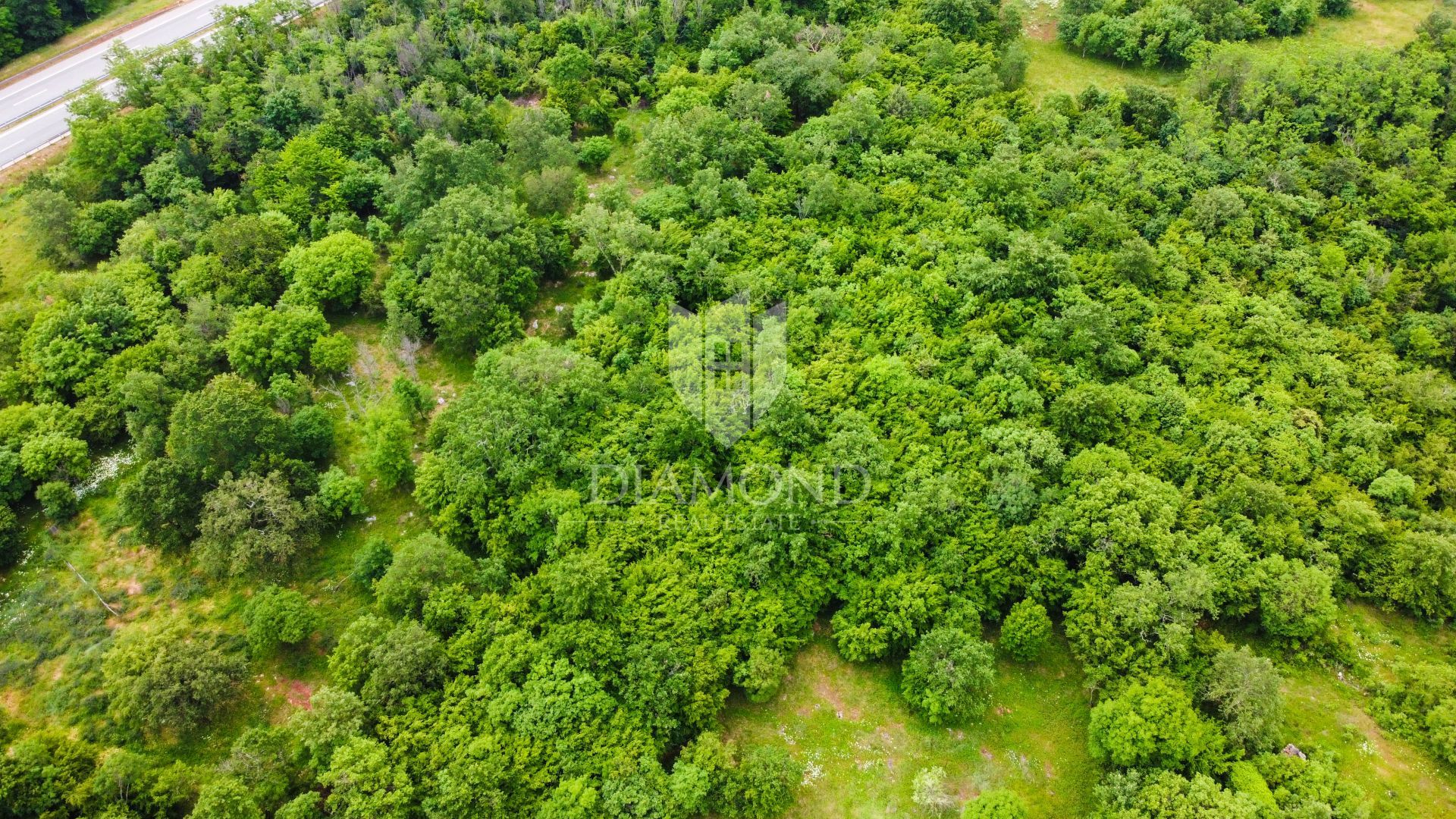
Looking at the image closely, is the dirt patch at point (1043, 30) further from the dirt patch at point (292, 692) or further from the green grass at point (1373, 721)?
the dirt patch at point (292, 692)

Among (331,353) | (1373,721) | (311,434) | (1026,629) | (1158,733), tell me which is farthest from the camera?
(331,353)

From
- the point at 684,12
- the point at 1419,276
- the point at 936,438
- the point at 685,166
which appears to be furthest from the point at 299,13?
the point at 1419,276

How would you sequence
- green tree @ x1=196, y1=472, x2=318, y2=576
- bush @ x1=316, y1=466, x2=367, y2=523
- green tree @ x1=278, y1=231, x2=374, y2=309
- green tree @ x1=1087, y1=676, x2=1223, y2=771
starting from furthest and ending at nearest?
green tree @ x1=278, y1=231, x2=374, y2=309 → bush @ x1=316, y1=466, x2=367, y2=523 → green tree @ x1=196, y1=472, x2=318, y2=576 → green tree @ x1=1087, y1=676, x2=1223, y2=771

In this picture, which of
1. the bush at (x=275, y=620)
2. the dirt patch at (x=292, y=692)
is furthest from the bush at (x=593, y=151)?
the dirt patch at (x=292, y=692)

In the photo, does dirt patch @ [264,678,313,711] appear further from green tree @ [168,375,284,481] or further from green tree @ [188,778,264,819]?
green tree @ [168,375,284,481]

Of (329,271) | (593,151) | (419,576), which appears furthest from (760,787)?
(593,151)

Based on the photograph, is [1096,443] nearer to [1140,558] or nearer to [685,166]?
[1140,558]

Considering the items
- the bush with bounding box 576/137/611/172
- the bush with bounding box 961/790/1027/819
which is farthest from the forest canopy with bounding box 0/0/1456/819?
the bush with bounding box 961/790/1027/819

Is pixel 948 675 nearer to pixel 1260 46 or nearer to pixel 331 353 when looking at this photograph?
pixel 331 353
